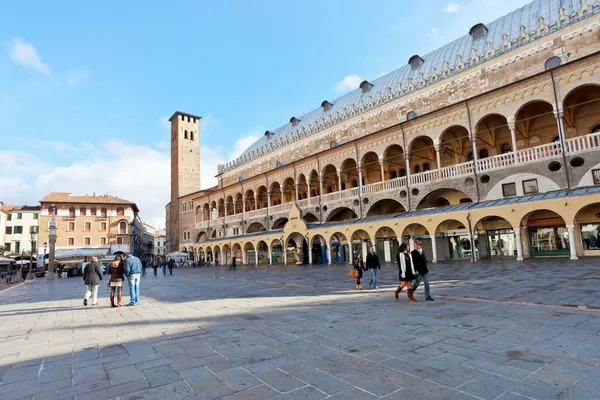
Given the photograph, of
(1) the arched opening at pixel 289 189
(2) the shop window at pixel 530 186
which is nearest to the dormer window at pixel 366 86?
(1) the arched opening at pixel 289 189

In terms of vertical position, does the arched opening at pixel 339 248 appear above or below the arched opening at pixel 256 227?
below

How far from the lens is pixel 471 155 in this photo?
25.7 meters

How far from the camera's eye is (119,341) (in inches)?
218

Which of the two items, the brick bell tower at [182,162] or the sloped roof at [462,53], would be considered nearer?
the sloped roof at [462,53]

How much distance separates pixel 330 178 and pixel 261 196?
1211 centimetres

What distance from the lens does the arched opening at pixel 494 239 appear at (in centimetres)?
2150

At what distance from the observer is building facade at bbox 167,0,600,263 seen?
1850cm

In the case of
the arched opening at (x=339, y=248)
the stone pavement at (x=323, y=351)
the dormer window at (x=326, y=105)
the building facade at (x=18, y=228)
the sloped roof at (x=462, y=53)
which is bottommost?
the stone pavement at (x=323, y=351)

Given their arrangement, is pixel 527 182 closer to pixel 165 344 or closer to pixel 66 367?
pixel 165 344

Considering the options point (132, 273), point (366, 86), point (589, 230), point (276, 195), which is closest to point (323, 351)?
point (132, 273)

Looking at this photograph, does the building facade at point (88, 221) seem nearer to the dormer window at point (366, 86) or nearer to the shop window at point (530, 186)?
the dormer window at point (366, 86)

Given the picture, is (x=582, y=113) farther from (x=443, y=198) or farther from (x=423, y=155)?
(x=423, y=155)

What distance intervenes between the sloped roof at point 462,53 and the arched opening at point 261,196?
21.8ft

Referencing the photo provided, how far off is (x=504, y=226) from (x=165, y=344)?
21.9 m
